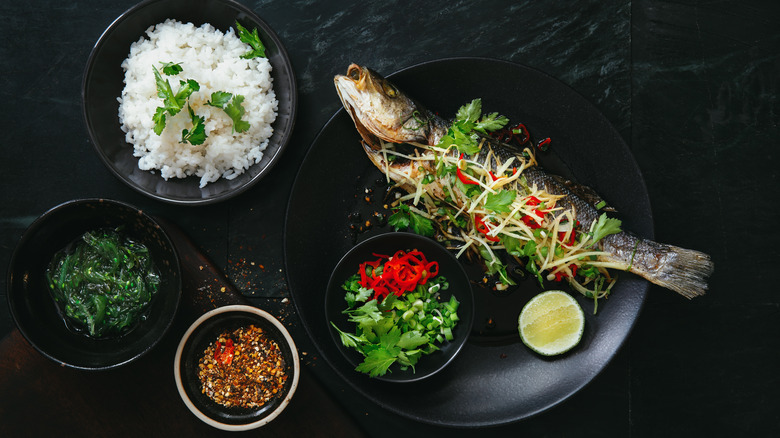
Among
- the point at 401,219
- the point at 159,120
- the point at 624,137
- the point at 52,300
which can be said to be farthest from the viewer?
the point at 624,137

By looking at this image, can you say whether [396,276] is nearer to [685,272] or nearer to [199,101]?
[199,101]

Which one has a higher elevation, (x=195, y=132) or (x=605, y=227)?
(x=195, y=132)

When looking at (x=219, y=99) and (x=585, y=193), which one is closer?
(x=219, y=99)

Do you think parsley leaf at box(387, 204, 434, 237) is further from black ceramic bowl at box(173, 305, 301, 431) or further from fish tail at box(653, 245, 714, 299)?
fish tail at box(653, 245, 714, 299)

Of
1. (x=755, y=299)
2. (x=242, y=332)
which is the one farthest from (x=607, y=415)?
(x=242, y=332)

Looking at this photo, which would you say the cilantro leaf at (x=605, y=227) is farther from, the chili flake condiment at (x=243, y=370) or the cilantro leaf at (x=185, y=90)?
the cilantro leaf at (x=185, y=90)

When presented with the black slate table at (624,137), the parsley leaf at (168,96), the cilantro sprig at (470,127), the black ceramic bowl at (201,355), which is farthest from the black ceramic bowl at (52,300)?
the cilantro sprig at (470,127)

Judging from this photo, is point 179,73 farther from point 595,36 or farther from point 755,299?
point 755,299

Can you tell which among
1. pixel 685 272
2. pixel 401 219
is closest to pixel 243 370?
pixel 401 219
